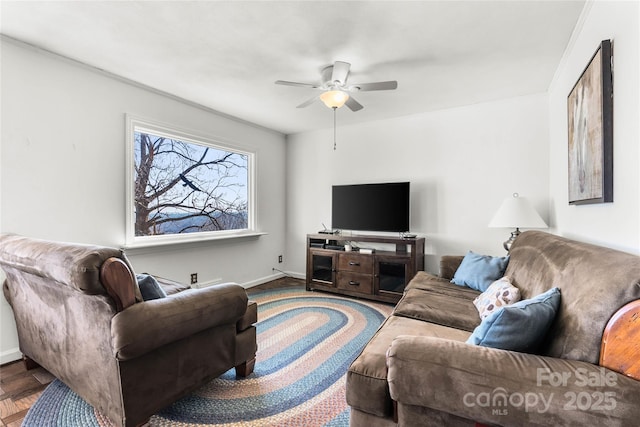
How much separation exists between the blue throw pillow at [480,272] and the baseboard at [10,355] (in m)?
3.46

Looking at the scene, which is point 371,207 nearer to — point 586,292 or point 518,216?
point 518,216

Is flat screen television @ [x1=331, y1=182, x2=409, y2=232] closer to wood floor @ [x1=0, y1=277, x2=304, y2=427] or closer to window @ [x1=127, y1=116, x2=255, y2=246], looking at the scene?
window @ [x1=127, y1=116, x2=255, y2=246]

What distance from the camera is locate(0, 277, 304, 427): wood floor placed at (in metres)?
1.62

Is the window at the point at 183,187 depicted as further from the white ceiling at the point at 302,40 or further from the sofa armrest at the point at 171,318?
the sofa armrest at the point at 171,318

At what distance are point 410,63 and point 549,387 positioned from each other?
2385mm

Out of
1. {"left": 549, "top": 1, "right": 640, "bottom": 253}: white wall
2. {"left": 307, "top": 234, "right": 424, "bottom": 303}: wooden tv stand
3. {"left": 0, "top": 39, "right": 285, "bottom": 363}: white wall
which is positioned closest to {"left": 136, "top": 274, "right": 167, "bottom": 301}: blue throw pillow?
{"left": 0, "top": 39, "right": 285, "bottom": 363}: white wall

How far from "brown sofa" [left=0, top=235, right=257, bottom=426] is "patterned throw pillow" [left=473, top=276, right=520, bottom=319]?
1455mm

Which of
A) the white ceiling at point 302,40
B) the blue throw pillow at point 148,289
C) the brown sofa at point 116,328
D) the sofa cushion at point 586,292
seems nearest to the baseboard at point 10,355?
the brown sofa at point 116,328

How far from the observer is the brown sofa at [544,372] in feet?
2.83

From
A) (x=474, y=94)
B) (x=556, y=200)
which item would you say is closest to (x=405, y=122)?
(x=474, y=94)

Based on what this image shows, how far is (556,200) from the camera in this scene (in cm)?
281

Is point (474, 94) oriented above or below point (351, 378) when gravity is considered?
above

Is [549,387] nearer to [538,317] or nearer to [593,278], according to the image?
[538,317]

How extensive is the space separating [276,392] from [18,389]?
5.23 ft
